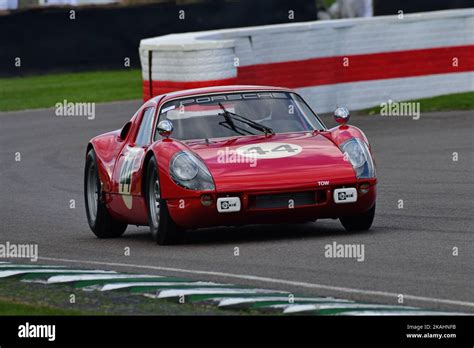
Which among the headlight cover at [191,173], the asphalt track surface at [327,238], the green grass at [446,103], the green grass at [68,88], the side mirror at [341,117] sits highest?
the green grass at [68,88]

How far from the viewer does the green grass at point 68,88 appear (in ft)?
93.5

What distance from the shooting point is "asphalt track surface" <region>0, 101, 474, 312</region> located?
8.64 metres

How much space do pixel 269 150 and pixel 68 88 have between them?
19.7 m

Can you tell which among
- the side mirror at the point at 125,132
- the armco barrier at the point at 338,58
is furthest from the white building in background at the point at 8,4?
the side mirror at the point at 125,132

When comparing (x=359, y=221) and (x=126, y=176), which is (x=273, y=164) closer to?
(x=359, y=221)

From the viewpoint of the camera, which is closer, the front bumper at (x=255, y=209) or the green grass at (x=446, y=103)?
the front bumper at (x=255, y=209)

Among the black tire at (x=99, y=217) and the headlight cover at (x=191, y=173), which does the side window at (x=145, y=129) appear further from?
the headlight cover at (x=191, y=173)

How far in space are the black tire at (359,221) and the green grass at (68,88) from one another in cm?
1713

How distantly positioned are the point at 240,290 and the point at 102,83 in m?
23.2

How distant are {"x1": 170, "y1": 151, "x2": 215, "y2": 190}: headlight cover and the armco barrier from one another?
981 cm

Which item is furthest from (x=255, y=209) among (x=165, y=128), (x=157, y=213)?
(x=165, y=128)
